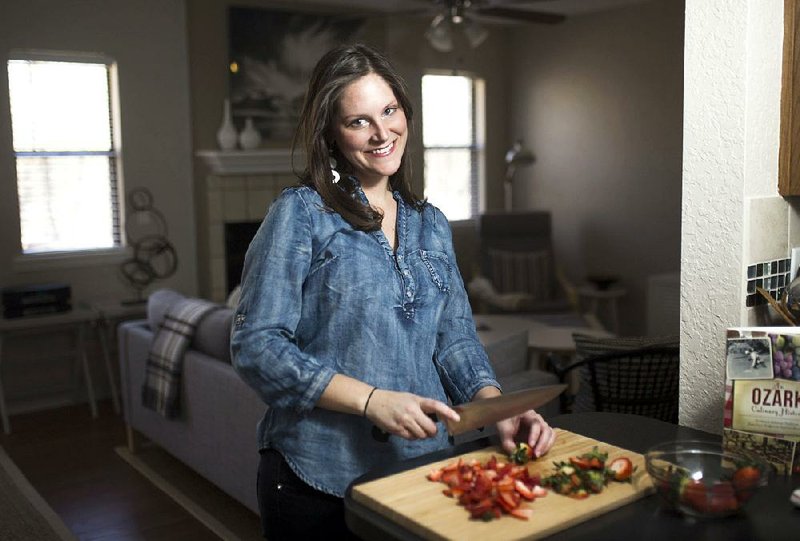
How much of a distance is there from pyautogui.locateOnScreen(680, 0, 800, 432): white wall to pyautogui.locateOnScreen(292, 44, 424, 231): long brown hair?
1.72 ft

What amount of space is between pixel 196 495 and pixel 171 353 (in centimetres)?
63

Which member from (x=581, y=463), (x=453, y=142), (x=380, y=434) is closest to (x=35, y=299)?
(x=453, y=142)

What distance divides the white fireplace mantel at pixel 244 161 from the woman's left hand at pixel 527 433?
14.3ft

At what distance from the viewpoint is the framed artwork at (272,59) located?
5.91 meters

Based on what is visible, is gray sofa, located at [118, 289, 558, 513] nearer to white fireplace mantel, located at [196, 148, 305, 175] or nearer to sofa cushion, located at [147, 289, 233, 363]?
sofa cushion, located at [147, 289, 233, 363]

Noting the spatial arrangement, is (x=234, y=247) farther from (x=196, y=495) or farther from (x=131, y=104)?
(x=196, y=495)

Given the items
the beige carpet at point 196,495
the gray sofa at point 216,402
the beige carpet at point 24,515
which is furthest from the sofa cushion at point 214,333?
the beige carpet at point 24,515

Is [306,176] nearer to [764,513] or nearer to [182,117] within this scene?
[764,513]

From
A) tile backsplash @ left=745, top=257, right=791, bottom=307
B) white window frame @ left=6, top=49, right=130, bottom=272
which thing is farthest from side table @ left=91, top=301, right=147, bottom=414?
tile backsplash @ left=745, top=257, right=791, bottom=307

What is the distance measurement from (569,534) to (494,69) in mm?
6656

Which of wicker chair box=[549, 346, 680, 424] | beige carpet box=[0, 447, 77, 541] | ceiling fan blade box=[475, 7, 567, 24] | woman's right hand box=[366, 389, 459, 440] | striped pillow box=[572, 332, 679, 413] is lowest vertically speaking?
beige carpet box=[0, 447, 77, 541]

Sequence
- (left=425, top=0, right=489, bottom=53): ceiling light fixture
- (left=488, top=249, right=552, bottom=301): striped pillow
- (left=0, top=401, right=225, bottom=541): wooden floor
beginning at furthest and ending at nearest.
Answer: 1. (left=488, top=249, right=552, bottom=301): striped pillow
2. (left=425, top=0, right=489, bottom=53): ceiling light fixture
3. (left=0, top=401, right=225, bottom=541): wooden floor

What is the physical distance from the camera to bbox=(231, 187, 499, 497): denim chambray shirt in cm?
138

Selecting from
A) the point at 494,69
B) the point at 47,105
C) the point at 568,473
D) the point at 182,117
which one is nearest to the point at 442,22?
the point at 182,117
